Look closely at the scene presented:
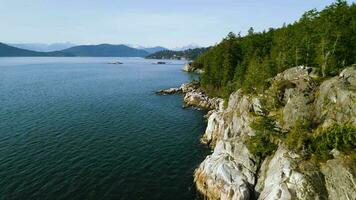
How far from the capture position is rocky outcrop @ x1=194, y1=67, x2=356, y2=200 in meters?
30.8

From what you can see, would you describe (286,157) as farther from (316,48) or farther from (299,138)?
(316,48)

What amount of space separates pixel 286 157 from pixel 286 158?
0.55ft

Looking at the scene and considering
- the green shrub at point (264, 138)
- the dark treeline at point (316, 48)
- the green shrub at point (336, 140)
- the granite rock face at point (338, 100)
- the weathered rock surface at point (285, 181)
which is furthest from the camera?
the dark treeline at point (316, 48)

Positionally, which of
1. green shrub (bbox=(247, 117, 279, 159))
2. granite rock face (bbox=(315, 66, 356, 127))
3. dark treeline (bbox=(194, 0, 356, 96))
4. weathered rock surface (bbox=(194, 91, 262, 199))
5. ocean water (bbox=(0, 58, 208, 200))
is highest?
dark treeline (bbox=(194, 0, 356, 96))

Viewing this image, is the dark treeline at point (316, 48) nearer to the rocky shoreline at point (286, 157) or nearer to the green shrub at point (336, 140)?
the rocky shoreline at point (286, 157)

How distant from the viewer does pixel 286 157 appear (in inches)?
1378

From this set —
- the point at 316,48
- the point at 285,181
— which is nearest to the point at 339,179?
the point at 285,181

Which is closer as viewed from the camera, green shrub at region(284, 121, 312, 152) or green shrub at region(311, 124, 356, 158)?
green shrub at region(311, 124, 356, 158)

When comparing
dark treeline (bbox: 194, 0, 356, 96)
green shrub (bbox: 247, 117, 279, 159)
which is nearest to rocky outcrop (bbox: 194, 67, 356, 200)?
green shrub (bbox: 247, 117, 279, 159)

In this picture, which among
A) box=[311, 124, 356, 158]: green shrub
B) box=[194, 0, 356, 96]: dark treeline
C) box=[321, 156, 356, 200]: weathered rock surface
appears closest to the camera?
box=[321, 156, 356, 200]: weathered rock surface

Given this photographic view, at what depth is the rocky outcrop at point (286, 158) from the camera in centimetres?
3080

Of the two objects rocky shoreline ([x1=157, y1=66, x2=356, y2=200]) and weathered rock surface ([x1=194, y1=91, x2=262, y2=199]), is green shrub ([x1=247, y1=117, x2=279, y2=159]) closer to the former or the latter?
rocky shoreline ([x1=157, y1=66, x2=356, y2=200])

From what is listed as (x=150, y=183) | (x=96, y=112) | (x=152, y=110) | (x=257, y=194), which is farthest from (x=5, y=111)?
(x=257, y=194)

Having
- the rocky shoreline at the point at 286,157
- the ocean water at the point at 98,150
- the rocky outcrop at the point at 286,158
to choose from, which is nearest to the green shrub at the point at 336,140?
the rocky shoreline at the point at 286,157
